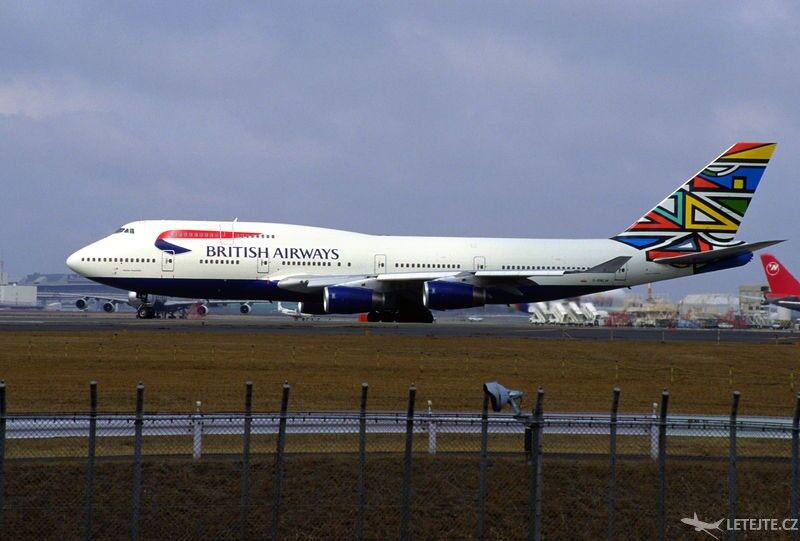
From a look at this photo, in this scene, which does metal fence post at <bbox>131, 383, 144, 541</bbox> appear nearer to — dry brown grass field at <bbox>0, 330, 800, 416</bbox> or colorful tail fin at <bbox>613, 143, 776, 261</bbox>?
dry brown grass field at <bbox>0, 330, 800, 416</bbox>

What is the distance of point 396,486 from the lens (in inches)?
611

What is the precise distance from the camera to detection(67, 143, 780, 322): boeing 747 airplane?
46.7 m

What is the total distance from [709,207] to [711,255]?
396cm

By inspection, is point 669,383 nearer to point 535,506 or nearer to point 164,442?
point 164,442

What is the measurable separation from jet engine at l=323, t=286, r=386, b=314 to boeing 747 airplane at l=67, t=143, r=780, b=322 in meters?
0.05

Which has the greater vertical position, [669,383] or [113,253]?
[113,253]

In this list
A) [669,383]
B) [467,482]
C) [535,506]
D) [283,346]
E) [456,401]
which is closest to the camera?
[535,506]

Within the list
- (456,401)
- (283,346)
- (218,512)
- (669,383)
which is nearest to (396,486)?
(218,512)

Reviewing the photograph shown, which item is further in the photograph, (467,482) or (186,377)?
(186,377)

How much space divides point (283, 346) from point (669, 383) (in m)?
12.9

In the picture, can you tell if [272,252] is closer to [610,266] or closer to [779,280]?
[610,266]

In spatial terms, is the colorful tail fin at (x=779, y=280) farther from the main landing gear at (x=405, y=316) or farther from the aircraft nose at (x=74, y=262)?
the aircraft nose at (x=74, y=262)

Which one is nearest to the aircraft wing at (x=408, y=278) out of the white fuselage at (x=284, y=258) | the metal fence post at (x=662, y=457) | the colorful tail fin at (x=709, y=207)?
the white fuselage at (x=284, y=258)

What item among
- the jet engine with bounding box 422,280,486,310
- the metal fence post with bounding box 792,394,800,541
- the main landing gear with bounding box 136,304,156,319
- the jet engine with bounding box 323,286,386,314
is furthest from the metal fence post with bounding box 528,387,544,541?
the main landing gear with bounding box 136,304,156,319
